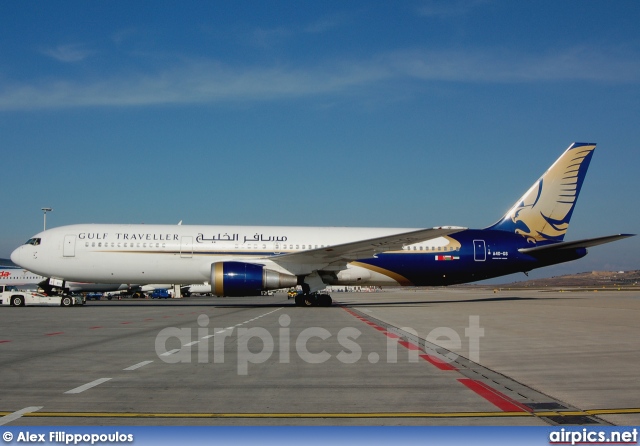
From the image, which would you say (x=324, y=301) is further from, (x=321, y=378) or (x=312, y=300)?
(x=321, y=378)

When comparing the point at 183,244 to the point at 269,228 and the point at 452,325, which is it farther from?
the point at 452,325

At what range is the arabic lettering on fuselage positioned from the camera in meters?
26.4

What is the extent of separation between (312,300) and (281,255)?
9.29 ft

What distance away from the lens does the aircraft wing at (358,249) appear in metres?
24.1

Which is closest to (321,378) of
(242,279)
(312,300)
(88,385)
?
(88,385)

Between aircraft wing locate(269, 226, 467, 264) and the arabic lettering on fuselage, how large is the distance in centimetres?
161

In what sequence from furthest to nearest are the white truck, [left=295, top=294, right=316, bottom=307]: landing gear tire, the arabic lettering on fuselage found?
the white truck → [left=295, top=294, right=316, bottom=307]: landing gear tire → the arabic lettering on fuselage

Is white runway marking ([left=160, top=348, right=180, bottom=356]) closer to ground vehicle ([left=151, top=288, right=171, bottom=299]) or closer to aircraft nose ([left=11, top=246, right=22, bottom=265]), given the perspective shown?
aircraft nose ([left=11, top=246, right=22, bottom=265])

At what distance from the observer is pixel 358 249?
25.1 meters

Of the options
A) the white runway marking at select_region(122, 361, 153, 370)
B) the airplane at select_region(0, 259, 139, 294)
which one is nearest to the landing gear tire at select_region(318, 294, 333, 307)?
the white runway marking at select_region(122, 361, 153, 370)

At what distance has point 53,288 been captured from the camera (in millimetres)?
28562

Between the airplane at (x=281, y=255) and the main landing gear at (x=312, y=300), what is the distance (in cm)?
5

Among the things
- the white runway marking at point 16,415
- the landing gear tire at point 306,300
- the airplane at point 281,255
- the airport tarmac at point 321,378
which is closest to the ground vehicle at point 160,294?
the airplane at point 281,255

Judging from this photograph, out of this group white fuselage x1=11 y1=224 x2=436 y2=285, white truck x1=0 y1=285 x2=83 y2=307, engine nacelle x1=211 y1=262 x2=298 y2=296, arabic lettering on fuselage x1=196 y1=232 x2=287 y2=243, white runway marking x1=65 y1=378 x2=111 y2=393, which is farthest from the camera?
white truck x1=0 y1=285 x2=83 y2=307
